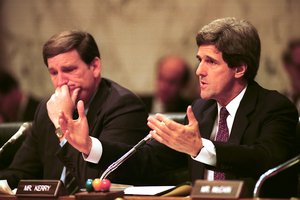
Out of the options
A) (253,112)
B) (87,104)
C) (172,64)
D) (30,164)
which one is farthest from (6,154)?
(172,64)

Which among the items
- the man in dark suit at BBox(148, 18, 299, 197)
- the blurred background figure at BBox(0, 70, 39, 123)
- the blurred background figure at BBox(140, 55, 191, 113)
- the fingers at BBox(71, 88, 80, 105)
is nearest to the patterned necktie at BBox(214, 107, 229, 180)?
the man in dark suit at BBox(148, 18, 299, 197)

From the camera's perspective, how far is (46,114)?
477 centimetres

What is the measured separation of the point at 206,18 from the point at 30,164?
299 centimetres

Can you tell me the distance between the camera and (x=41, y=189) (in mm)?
3438

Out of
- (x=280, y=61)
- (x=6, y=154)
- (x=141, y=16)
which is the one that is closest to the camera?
(x=6, y=154)

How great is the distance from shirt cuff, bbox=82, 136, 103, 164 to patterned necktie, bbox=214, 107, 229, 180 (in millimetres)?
A: 570

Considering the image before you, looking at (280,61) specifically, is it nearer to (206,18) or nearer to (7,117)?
(206,18)

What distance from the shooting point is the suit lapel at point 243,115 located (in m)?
3.92

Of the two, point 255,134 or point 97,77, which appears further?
point 97,77

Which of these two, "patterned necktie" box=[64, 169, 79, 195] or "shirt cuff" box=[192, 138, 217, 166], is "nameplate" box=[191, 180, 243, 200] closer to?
"shirt cuff" box=[192, 138, 217, 166]

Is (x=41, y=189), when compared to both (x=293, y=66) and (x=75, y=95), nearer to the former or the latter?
(x=75, y=95)

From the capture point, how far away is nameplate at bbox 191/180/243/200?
121 inches

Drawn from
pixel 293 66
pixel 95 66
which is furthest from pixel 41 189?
pixel 293 66

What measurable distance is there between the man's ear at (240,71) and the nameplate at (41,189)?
1.10m
